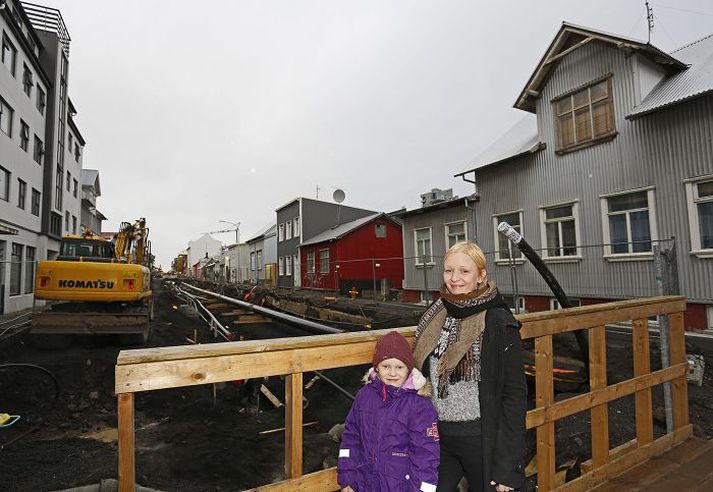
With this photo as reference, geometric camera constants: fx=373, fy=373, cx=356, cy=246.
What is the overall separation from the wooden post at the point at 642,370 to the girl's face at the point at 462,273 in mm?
2370

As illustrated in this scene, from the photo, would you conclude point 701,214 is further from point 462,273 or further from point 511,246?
point 462,273

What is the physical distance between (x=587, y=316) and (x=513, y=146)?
530 inches

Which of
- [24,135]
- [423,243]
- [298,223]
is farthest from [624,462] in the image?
[298,223]

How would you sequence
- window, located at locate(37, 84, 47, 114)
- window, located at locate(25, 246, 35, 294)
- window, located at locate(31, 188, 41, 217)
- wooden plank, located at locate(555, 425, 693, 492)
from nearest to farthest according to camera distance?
wooden plank, located at locate(555, 425, 693, 492)
window, located at locate(25, 246, 35, 294)
window, located at locate(31, 188, 41, 217)
window, located at locate(37, 84, 47, 114)

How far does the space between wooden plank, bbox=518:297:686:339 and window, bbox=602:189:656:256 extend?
765 centimetres

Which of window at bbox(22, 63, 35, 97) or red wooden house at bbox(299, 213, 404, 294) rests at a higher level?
window at bbox(22, 63, 35, 97)

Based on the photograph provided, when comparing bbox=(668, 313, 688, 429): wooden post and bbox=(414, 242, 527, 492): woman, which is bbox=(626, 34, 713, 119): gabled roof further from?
bbox=(414, 242, 527, 492): woman

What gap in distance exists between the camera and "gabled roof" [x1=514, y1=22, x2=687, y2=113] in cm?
1073

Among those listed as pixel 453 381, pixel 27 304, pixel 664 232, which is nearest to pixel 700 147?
pixel 664 232

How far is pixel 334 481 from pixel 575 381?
4.64 meters

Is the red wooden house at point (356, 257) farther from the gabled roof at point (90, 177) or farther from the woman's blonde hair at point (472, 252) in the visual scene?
the gabled roof at point (90, 177)

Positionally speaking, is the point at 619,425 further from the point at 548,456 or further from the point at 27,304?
the point at 27,304

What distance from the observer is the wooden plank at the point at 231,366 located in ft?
5.21

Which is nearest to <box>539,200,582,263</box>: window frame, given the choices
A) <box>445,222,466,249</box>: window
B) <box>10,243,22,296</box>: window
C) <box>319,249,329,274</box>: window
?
<box>445,222,466,249</box>: window
